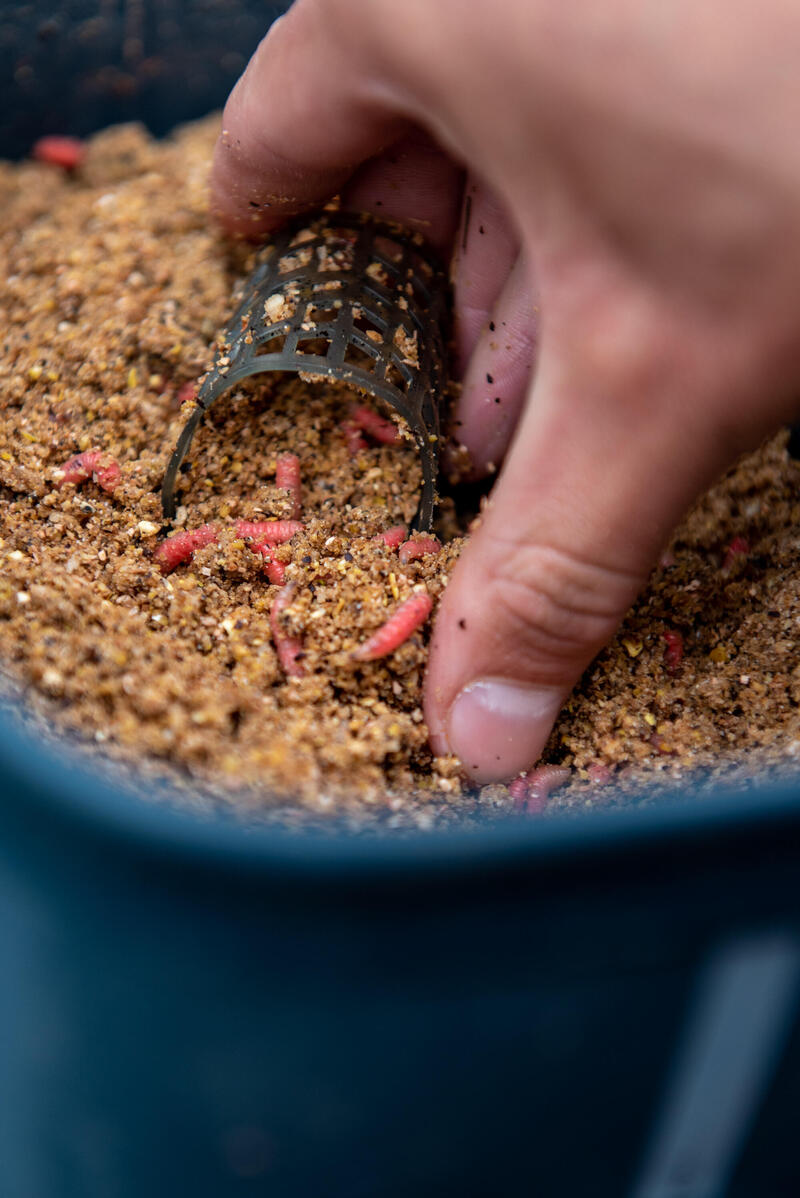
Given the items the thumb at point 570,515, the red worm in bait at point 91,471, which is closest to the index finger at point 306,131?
the thumb at point 570,515

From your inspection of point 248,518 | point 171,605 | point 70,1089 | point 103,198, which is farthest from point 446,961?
point 103,198

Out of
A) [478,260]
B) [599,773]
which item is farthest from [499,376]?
[599,773]

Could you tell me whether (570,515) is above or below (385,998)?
above

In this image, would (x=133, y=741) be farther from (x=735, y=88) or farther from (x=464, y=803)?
(x=735, y=88)

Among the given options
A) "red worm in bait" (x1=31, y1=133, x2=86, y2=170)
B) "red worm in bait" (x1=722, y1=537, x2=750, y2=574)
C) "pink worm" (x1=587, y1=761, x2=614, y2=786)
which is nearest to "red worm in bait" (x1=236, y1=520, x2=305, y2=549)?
"pink worm" (x1=587, y1=761, x2=614, y2=786)

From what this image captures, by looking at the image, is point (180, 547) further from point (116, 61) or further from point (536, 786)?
point (116, 61)
